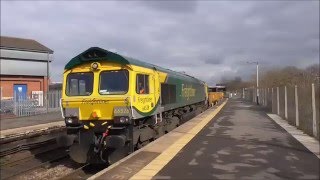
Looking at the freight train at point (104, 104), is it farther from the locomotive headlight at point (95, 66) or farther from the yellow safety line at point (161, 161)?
the yellow safety line at point (161, 161)

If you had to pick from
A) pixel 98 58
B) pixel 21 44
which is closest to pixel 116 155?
pixel 98 58

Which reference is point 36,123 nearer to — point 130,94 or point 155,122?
point 155,122

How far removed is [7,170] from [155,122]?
5.16 metres

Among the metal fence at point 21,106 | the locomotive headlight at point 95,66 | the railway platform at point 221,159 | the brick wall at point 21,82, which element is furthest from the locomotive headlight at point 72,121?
the brick wall at point 21,82

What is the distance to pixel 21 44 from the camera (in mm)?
51625

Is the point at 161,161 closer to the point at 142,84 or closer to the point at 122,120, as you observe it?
the point at 122,120

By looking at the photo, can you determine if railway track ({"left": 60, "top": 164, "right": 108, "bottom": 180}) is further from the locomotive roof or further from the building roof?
the building roof

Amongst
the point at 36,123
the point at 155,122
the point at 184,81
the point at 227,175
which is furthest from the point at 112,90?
the point at 36,123

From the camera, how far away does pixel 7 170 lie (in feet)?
44.5

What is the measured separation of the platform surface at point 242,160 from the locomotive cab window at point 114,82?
100 inches

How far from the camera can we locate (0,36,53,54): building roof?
4715 centimetres

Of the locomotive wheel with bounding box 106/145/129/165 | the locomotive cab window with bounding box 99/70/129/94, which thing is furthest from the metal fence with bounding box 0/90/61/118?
the locomotive wheel with bounding box 106/145/129/165

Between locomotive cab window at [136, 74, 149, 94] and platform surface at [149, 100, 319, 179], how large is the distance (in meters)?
2.20

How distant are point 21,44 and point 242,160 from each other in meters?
46.3
